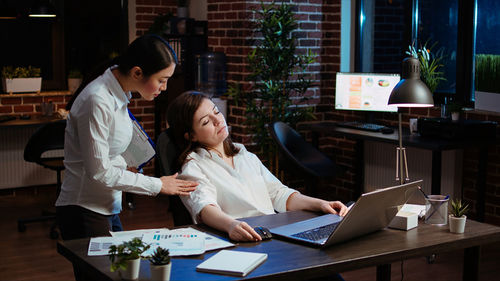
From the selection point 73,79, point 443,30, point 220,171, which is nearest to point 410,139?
point 443,30

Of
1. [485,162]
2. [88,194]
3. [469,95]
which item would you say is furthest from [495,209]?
[88,194]

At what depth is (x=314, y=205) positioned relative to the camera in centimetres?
271

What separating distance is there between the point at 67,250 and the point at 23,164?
4527mm

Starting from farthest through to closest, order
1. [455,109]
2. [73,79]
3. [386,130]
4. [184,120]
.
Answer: [73,79]
[386,130]
[455,109]
[184,120]

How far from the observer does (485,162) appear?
15.5 feet

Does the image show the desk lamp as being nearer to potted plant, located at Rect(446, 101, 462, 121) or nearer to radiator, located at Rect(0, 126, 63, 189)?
potted plant, located at Rect(446, 101, 462, 121)

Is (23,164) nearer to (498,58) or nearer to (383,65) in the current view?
(383,65)

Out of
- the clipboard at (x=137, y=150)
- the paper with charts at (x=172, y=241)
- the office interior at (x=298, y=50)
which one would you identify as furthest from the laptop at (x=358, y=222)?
the office interior at (x=298, y=50)

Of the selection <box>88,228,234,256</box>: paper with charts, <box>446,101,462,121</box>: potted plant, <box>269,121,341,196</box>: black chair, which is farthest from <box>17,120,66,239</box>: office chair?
<box>88,228,234,256</box>: paper with charts

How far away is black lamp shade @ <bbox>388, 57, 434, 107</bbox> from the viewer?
8.31ft

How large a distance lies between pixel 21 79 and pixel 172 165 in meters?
3.94

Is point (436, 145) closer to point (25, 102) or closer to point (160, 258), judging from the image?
point (160, 258)

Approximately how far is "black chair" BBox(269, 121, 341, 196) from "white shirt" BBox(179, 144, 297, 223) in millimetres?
2084

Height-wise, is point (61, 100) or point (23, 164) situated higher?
point (61, 100)
